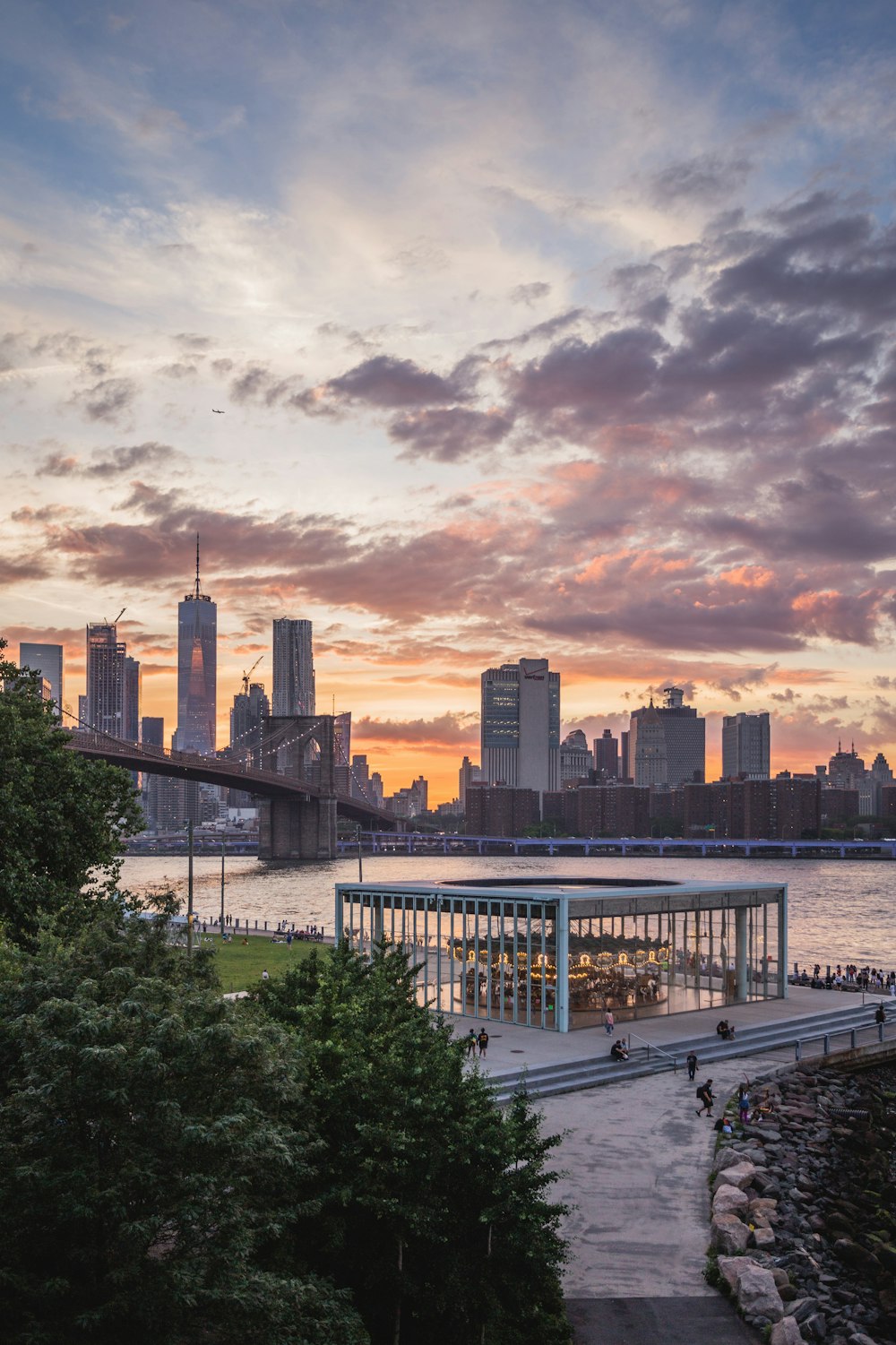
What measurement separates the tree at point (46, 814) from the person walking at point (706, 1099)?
16830mm

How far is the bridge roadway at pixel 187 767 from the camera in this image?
114 m

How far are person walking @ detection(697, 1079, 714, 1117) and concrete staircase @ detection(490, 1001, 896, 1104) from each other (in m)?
3.37

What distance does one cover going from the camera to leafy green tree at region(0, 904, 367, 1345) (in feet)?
41.2

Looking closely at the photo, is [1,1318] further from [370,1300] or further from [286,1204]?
[370,1300]

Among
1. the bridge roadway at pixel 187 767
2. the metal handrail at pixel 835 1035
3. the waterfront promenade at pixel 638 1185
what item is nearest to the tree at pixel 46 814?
the waterfront promenade at pixel 638 1185

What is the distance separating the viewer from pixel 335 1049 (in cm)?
1800

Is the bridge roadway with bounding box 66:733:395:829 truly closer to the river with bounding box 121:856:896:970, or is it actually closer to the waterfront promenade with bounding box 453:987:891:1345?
the river with bounding box 121:856:896:970

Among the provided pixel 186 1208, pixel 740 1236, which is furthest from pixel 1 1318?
pixel 740 1236

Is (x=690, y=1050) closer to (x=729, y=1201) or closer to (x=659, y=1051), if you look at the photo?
(x=659, y=1051)

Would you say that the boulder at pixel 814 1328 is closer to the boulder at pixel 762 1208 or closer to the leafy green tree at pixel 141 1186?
the boulder at pixel 762 1208

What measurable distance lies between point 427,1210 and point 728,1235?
7862mm

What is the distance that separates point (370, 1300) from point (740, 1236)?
25.8 feet

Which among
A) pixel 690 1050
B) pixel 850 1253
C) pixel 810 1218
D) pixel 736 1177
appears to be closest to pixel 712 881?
pixel 690 1050

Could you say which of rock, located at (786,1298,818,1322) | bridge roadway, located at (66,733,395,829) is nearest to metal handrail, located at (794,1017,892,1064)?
rock, located at (786,1298,818,1322)
